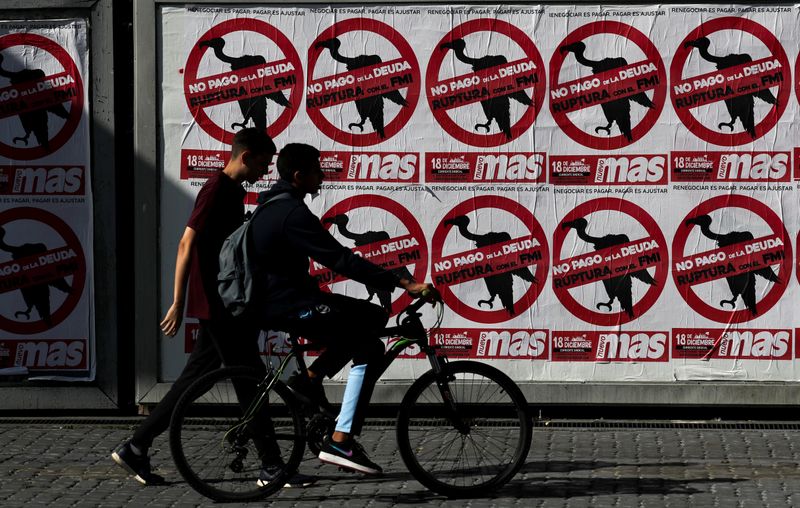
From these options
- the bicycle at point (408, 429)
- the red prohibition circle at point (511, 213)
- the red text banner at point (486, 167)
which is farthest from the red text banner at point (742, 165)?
the bicycle at point (408, 429)

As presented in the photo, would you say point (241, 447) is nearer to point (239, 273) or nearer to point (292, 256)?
point (239, 273)

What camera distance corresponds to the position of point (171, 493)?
6.87m

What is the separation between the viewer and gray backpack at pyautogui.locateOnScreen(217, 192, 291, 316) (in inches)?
261

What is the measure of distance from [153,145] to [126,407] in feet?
5.77

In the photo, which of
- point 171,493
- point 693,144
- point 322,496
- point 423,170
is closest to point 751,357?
point 693,144

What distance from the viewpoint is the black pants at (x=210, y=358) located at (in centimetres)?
693

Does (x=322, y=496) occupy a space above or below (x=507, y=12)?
below

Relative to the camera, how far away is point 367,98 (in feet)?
29.1

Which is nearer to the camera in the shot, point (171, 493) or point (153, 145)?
point (171, 493)

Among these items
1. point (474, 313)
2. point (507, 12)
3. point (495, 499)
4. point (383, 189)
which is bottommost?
point (495, 499)

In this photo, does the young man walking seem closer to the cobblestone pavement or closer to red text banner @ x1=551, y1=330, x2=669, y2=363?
the cobblestone pavement

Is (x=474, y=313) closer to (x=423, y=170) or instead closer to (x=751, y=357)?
(x=423, y=170)

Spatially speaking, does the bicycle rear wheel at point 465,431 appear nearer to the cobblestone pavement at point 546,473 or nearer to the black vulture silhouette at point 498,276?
the cobblestone pavement at point 546,473

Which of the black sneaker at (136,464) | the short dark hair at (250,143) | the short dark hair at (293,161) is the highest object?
the short dark hair at (250,143)
